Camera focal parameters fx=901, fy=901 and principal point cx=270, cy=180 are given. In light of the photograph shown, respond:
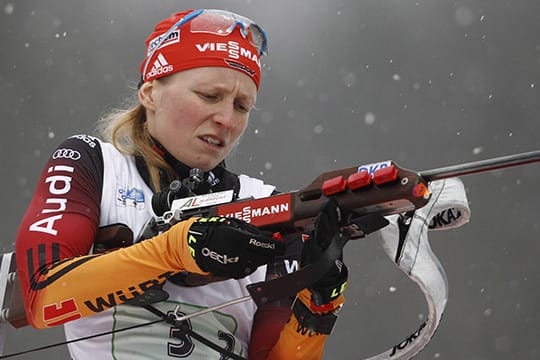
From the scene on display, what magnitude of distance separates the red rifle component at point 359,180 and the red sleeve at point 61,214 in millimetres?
406

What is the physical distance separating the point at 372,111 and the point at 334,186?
1.35 meters

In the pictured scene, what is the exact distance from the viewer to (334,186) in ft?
3.84

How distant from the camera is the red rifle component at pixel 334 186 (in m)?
1.17

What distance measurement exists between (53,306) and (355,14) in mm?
1579

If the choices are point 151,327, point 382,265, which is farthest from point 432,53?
point 151,327

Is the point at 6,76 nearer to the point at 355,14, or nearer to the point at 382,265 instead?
the point at 355,14

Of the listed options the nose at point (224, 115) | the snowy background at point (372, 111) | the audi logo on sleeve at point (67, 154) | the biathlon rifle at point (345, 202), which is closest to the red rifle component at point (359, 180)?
the biathlon rifle at point (345, 202)

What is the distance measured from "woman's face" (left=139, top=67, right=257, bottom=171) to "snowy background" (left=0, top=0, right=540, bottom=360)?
997 millimetres

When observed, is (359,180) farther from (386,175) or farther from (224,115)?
(224,115)

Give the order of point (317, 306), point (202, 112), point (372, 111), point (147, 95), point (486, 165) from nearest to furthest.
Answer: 1. point (486, 165)
2. point (317, 306)
3. point (202, 112)
4. point (147, 95)
5. point (372, 111)

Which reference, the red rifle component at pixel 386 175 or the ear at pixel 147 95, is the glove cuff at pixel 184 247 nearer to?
the red rifle component at pixel 386 175

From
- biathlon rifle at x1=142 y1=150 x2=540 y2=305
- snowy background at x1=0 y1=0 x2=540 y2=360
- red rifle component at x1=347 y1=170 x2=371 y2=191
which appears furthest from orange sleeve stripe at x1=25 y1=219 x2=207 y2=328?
snowy background at x1=0 y1=0 x2=540 y2=360

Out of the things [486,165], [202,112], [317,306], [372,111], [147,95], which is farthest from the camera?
[372,111]

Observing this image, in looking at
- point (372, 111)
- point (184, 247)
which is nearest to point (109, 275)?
point (184, 247)
